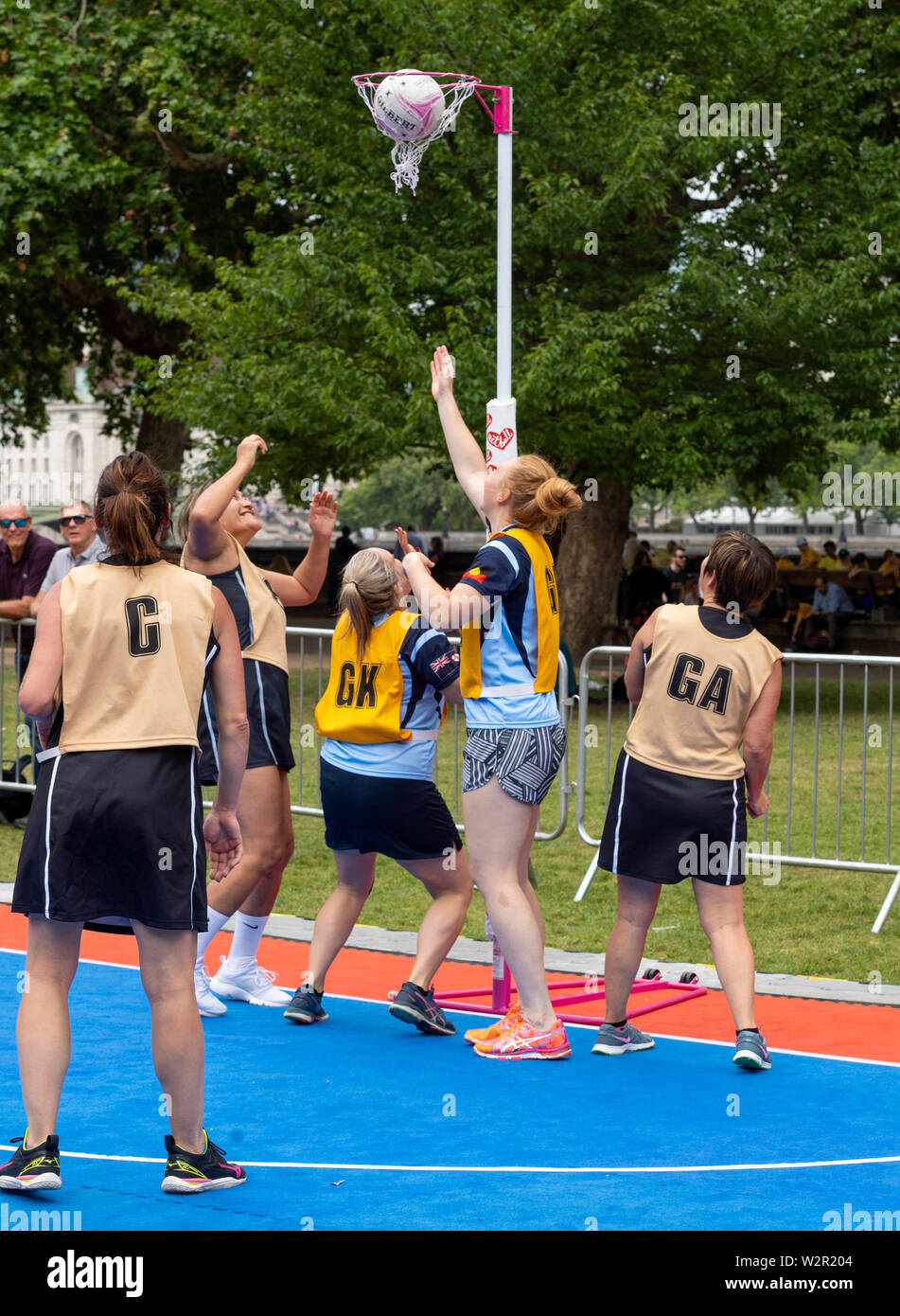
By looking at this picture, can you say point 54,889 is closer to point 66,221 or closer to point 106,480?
point 106,480

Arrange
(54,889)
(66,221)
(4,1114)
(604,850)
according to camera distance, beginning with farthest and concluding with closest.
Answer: (66,221)
(604,850)
(4,1114)
(54,889)

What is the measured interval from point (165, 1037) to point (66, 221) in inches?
788

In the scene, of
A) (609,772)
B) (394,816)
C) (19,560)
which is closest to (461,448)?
(394,816)

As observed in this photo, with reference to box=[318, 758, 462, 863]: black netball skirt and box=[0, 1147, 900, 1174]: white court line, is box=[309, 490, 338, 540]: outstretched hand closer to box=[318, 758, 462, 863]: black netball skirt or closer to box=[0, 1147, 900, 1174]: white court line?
box=[318, 758, 462, 863]: black netball skirt

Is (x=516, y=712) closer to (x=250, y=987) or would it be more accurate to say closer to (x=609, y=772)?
(x=250, y=987)

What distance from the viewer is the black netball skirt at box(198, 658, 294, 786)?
6547 millimetres

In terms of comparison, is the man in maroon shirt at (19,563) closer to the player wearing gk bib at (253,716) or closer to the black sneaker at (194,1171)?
the player wearing gk bib at (253,716)

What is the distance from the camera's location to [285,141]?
19406 mm

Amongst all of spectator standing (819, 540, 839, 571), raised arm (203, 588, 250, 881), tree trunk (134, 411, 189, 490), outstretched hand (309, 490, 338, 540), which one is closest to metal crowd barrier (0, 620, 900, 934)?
outstretched hand (309, 490, 338, 540)

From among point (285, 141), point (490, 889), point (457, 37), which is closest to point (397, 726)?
point (490, 889)

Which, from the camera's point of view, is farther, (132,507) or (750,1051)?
(750,1051)

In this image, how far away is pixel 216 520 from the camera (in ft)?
20.4

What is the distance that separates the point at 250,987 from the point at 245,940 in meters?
0.22

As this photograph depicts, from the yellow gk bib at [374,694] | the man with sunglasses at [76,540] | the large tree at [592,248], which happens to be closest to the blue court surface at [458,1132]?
the yellow gk bib at [374,694]
